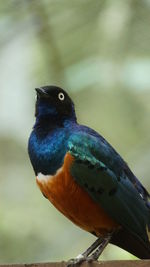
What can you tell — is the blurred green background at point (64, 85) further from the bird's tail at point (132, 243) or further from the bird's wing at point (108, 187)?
the bird's wing at point (108, 187)

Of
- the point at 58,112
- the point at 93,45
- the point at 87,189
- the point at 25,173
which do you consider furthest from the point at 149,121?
the point at 87,189

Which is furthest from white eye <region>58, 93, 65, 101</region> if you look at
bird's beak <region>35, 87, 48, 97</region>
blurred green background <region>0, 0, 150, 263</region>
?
blurred green background <region>0, 0, 150, 263</region>

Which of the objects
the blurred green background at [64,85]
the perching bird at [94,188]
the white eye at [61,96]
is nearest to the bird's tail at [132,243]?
the perching bird at [94,188]

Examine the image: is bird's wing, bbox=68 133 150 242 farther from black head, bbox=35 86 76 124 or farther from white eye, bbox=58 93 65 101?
white eye, bbox=58 93 65 101

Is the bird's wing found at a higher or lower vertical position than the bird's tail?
higher

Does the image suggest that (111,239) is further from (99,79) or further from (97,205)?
(99,79)

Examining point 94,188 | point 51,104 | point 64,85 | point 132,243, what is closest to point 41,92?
point 51,104

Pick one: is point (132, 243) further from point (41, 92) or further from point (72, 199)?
point (41, 92)
